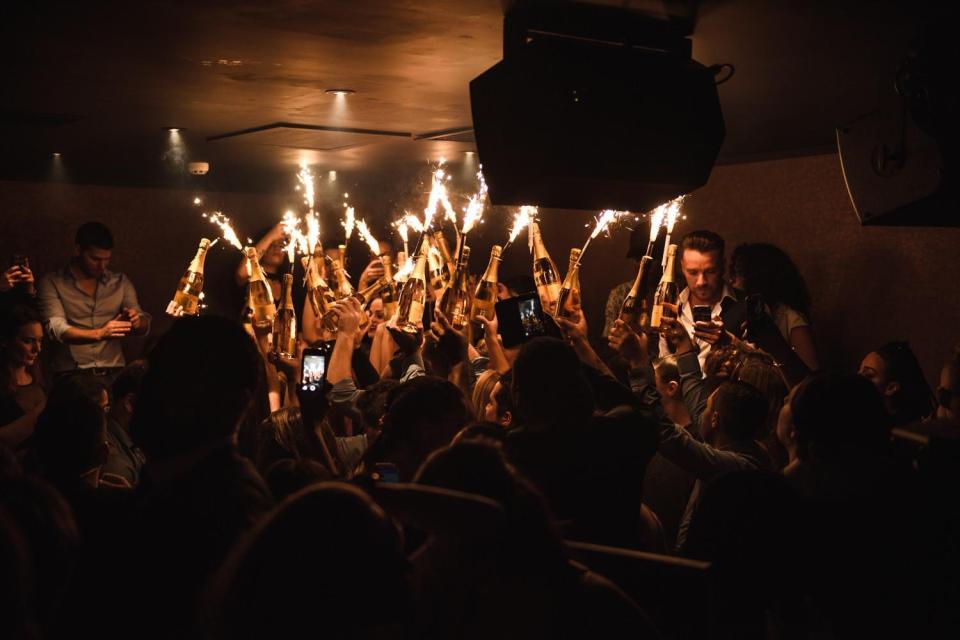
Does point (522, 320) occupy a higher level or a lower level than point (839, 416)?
higher

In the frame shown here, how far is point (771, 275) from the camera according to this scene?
6410 mm

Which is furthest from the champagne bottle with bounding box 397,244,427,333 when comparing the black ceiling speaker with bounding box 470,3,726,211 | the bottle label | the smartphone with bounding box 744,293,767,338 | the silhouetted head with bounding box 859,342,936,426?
the silhouetted head with bounding box 859,342,936,426

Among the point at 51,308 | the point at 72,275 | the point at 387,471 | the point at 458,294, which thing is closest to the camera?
the point at 387,471

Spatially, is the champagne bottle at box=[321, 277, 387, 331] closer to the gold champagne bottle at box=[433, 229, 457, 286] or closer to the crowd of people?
the gold champagne bottle at box=[433, 229, 457, 286]

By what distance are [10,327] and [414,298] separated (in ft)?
7.13

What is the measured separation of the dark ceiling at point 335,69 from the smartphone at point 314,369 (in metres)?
1.24

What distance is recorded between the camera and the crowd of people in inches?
53.3

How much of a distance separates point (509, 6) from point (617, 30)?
45 cm

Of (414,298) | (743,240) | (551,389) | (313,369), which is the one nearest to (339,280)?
(414,298)

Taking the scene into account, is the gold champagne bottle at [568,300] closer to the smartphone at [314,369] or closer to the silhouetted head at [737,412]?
the smartphone at [314,369]

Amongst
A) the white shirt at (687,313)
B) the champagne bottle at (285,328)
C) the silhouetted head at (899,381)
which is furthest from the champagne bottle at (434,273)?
the silhouetted head at (899,381)

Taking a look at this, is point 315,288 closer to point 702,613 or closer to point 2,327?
point 2,327

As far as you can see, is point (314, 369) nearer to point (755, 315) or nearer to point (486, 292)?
point (486, 292)

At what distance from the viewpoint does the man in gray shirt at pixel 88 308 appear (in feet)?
22.9
